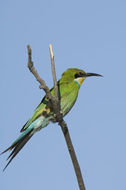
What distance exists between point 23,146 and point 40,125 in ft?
1.52

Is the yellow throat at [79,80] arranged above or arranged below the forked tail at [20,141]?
above

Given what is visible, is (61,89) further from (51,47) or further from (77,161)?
(77,161)

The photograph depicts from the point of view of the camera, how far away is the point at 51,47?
2.65m

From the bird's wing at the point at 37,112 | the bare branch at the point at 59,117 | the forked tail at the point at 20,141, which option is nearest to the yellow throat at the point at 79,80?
the bird's wing at the point at 37,112

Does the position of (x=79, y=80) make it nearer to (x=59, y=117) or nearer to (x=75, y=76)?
(x=75, y=76)

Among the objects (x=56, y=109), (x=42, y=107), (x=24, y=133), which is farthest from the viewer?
(x=42, y=107)

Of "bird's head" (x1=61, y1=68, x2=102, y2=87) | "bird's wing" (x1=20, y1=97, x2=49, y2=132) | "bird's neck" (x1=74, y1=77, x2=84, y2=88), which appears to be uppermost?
"bird's head" (x1=61, y1=68, x2=102, y2=87)

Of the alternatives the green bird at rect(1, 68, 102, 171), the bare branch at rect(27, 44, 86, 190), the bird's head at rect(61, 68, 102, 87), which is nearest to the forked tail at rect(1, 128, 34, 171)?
the green bird at rect(1, 68, 102, 171)

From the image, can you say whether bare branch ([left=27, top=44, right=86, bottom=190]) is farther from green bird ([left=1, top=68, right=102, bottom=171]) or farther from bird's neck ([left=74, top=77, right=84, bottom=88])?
bird's neck ([left=74, top=77, right=84, bottom=88])

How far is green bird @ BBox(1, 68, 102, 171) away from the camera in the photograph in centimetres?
310

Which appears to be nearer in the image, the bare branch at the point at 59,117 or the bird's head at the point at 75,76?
the bare branch at the point at 59,117

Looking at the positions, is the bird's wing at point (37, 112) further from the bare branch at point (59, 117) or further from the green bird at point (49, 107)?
the bare branch at point (59, 117)

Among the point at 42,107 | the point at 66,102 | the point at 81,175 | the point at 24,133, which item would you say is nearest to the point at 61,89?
the point at 66,102

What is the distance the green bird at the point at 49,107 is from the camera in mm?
3099
